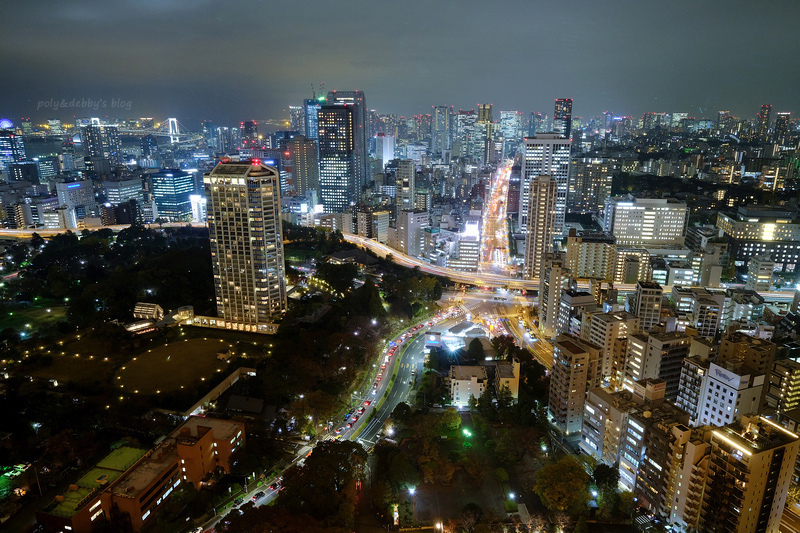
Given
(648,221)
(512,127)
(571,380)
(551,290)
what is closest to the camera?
(571,380)

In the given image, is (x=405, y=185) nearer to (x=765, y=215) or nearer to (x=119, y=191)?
(x=765, y=215)

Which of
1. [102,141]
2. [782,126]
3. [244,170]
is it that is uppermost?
[782,126]

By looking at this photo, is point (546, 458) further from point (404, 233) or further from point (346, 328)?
point (404, 233)

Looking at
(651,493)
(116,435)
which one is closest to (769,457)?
(651,493)

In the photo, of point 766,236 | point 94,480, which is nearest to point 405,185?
point 766,236

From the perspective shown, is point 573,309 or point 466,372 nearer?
point 466,372

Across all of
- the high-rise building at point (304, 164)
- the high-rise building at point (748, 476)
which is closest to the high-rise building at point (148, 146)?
the high-rise building at point (304, 164)

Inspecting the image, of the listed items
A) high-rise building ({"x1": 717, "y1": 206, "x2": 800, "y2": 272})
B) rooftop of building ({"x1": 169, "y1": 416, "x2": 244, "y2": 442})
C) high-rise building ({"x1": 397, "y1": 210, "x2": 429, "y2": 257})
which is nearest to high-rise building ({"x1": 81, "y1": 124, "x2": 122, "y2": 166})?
high-rise building ({"x1": 397, "y1": 210, "x2": 429, "y2": 257})

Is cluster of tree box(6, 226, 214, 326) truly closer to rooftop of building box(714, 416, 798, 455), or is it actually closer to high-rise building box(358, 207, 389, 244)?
high-rise building box(358, 207, 389, 244)
